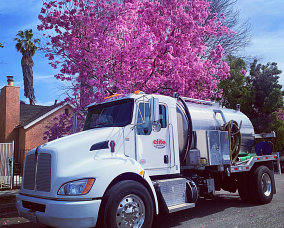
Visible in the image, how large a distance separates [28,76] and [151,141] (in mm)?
45363

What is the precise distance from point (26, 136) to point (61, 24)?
14484 mm

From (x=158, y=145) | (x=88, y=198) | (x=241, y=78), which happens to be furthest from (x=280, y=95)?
(x=88, y=198)

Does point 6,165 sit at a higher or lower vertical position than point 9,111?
lower

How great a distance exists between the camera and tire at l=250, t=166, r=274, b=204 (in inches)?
348

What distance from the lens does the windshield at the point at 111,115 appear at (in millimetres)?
6375

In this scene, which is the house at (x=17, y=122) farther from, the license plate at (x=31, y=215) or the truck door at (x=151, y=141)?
the license plate at (x=31, y=215)

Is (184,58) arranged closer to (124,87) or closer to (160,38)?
(160,38)

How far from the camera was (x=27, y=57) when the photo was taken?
44.5 metres

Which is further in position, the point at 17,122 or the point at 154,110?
the point at 17,122

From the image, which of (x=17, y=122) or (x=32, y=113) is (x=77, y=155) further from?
(x=32, y=113)

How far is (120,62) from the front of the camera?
1122 centimetres

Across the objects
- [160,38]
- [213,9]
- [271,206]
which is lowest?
[271,206]

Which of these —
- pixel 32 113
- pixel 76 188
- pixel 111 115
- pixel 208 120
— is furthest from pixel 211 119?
pixel 32 113

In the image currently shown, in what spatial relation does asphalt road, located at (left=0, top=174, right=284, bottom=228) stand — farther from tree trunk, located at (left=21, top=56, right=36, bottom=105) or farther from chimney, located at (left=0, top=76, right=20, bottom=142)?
tree trunk, located at (left=21, top=56, right=36, bottom=105)
